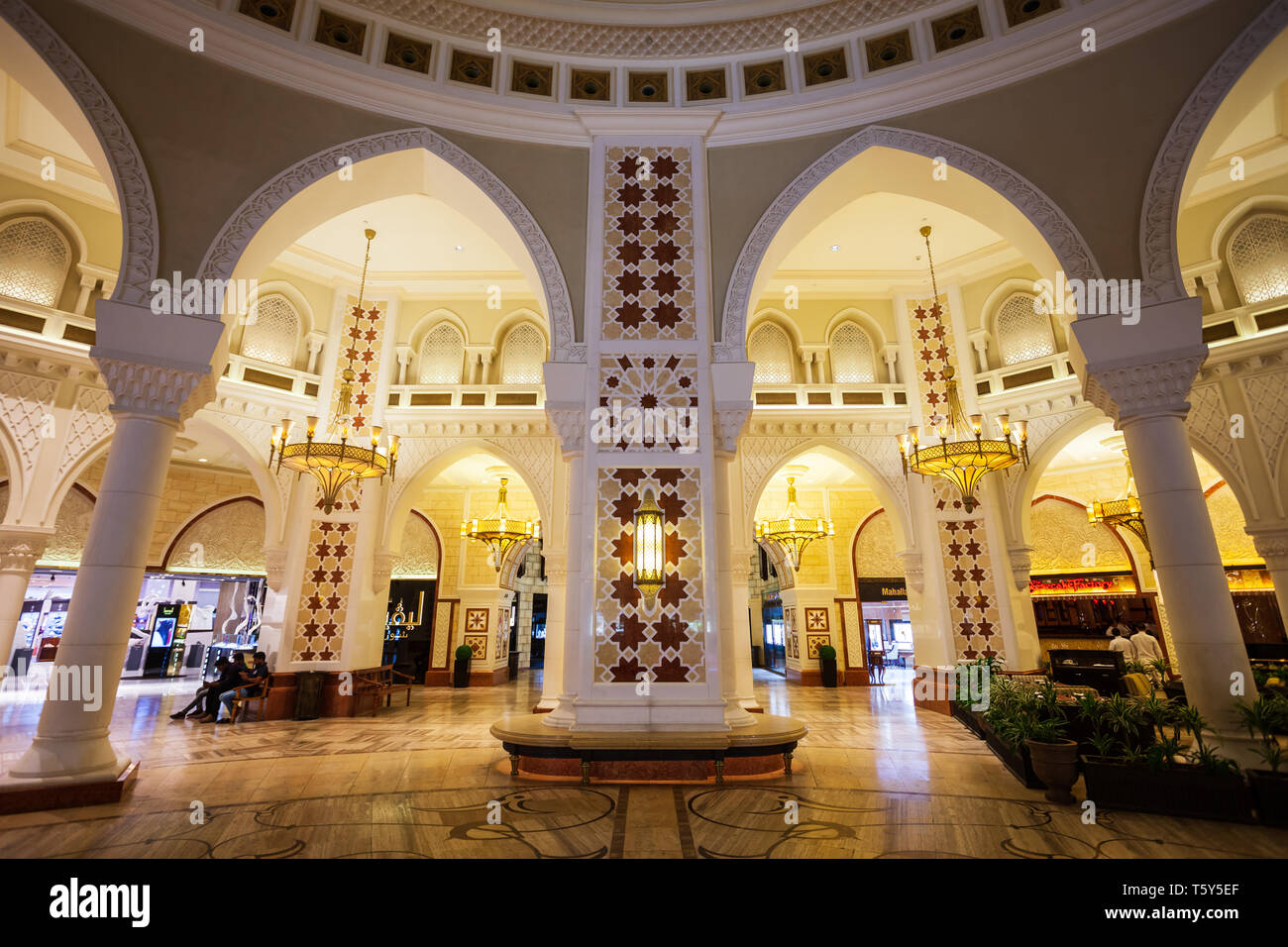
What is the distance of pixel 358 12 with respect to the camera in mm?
6082

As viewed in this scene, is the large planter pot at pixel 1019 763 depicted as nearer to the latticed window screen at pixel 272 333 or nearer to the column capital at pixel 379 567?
the column capital at pixel 379 567

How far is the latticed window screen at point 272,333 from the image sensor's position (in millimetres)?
9641

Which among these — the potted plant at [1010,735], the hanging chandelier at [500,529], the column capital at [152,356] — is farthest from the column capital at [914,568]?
the column capital at [152,356]

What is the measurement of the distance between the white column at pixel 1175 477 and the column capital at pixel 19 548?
11.6 meters

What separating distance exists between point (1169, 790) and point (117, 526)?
23.7 feet

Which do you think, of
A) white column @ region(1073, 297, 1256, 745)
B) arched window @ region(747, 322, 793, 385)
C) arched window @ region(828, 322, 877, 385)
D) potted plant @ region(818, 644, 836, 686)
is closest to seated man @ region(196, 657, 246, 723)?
arched window @ region(747, 322, 793, 385)

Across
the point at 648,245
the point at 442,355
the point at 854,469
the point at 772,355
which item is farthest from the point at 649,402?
the point at 442,355

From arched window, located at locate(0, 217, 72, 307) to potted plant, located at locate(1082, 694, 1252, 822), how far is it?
12078 millimetres

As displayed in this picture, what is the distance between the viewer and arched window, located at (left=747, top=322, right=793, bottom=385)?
35.5 ft

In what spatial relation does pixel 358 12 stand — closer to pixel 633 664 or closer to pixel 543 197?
pixel 543 197

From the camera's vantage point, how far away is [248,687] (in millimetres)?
8734

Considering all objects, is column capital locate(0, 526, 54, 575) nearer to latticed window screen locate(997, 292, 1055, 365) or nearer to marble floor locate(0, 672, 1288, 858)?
marble floor locate(0, 672, 1288, 858)
